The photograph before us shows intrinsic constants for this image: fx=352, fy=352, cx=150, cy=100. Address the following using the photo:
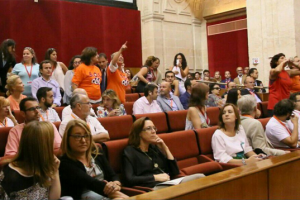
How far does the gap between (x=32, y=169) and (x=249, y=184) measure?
1074 mm

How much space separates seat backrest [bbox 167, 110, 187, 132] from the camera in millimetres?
3760

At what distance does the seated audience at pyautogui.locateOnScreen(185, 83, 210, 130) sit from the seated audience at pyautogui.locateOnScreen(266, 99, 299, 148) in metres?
0.61

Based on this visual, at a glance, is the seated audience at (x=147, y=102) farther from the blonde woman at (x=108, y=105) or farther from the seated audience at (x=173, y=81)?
the seated audience at (x=173, y=81)

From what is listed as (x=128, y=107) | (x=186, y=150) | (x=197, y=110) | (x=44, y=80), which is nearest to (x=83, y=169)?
(x=186, y=150)

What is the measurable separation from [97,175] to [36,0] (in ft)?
18.3

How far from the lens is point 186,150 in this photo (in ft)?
9.48

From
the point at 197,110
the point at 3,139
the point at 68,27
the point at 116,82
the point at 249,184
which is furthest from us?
the point at 68,27

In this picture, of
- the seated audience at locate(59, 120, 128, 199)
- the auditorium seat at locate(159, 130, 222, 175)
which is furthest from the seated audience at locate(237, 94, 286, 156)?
the seated audience at locate(59, 120, 128, 199)

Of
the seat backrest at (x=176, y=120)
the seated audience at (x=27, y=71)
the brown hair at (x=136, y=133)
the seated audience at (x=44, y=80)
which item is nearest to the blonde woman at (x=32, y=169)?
the brown hair at (x=136, y=133)

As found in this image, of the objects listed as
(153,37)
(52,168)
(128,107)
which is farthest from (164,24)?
(52,168)

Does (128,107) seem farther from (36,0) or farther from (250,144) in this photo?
(36,0)

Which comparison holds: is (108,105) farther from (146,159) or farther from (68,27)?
(68,27)

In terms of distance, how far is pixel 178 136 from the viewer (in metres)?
2.85

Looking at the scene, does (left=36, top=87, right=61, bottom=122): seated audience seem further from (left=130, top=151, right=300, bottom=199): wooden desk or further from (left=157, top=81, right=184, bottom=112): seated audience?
(left=130, top=151, right=300, bottom=199): wooden desk
